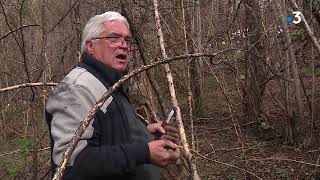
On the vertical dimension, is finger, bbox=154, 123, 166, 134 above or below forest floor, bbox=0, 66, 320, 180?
above

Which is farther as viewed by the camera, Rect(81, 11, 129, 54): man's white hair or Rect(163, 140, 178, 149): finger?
Rect(81, 11, 129, 54): man's white hair

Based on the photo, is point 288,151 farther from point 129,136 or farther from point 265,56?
point 129,136

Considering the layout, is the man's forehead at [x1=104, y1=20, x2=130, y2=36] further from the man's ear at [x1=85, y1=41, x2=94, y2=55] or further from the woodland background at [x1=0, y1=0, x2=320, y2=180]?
the woodland background at [x1=0, y1=0, x2=320, y2=180]

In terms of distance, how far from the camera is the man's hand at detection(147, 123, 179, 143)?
204cm

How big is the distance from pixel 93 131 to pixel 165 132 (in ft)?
1.51

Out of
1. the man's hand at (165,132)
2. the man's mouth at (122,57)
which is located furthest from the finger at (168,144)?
the man's mouth at (122,57)

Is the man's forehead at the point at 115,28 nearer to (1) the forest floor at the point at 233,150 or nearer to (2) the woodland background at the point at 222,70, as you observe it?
(2) the woodland background at the point at 222,70

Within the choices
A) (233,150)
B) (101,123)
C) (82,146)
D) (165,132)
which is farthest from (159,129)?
(233,150)

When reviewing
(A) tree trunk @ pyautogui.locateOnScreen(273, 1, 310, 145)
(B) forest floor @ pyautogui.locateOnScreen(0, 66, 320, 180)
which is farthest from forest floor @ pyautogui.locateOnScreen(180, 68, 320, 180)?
(A) tree trunk @ pyautogui.locateOnScreen(273, 1, 310, 145)

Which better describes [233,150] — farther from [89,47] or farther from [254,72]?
[89,47]

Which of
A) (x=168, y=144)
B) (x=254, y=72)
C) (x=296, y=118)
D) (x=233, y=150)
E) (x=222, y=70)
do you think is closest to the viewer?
(x=168, y=144)

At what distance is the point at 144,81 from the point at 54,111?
2.47m

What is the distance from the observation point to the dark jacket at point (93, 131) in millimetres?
1725

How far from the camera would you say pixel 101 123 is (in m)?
1.82
